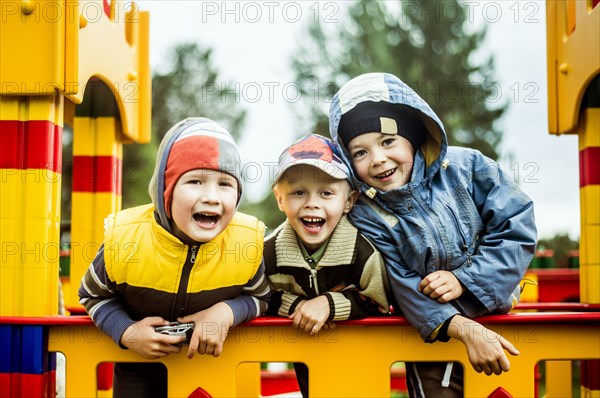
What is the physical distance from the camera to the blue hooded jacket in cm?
233

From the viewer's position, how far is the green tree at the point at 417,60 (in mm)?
17891

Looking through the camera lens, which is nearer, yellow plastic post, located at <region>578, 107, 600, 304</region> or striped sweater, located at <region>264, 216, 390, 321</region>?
striped sweater, located at <region>264, 216, 390, 321</region>

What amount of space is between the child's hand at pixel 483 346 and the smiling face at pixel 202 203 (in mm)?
783

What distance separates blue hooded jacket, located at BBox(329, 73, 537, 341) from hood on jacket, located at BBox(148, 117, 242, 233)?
0.40 m

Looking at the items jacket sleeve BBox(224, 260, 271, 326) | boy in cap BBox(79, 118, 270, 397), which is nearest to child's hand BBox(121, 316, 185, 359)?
boy in cap BBox(79, 118, 270, 397)

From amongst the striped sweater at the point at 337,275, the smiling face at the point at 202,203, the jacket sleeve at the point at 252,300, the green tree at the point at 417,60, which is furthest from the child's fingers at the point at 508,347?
the green tree at the point at 417,60

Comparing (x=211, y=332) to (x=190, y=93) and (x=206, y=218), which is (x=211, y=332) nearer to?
(x=206, y=218)

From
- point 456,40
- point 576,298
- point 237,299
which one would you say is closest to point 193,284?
point 237,299

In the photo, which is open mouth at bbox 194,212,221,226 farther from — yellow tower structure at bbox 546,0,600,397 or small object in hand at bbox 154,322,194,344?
yellow tower structure at bbox 546,0,600,397

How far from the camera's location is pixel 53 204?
248 cm

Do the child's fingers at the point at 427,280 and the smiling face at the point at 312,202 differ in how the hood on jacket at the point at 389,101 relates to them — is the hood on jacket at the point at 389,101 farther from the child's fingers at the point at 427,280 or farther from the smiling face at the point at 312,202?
the child's fingers at the point at 427,280

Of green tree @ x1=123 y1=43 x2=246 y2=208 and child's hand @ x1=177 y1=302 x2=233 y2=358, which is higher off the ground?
green tree @ x1=123 y1=43 x2=246 y2=208

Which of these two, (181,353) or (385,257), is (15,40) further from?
(385,257)

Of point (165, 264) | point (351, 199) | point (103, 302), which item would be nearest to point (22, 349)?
point (103, 302)
